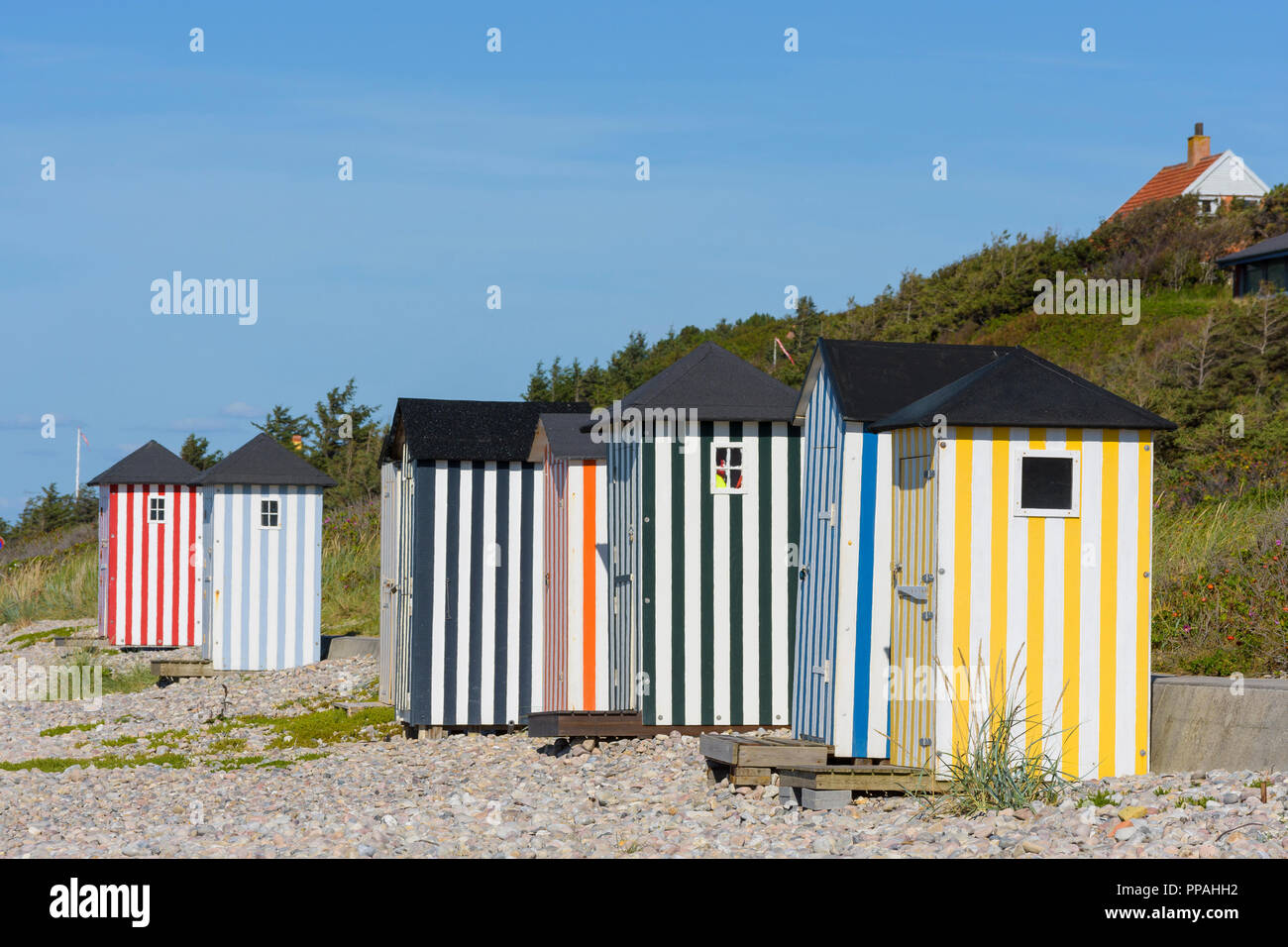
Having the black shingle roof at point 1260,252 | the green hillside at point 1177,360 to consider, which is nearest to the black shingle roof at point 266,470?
the green hillside at point 1177,360

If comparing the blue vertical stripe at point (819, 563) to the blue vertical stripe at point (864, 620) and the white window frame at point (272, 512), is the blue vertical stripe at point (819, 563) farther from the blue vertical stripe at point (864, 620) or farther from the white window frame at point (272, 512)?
A: the white window frame at point (272, 512)

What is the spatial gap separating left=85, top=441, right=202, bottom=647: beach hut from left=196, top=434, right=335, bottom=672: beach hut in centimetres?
293

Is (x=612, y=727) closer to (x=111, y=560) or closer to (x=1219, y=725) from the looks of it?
(x=1219, y=725)

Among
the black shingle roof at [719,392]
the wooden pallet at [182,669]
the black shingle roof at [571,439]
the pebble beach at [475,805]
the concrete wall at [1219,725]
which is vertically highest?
the black shingle roof at [719,392]

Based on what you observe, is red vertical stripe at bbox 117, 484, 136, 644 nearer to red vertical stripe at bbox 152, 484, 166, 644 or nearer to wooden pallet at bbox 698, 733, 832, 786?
red vertical stripe at bbox 152, 484, 166, 644

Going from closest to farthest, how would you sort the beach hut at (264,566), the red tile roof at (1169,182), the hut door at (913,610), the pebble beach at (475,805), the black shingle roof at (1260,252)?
the pebble beach at (475,805)
the hut door at (913,610)
the beach hut at (264,566)
the black shingle roof at (1260,252)
the red tile roof at (1169,182)

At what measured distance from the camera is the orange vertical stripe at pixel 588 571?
12242 millimetres

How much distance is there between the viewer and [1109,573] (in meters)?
7.77

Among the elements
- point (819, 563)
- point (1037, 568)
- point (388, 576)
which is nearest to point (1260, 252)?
point (388, 576)

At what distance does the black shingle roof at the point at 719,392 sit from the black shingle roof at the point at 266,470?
8.75 meters
